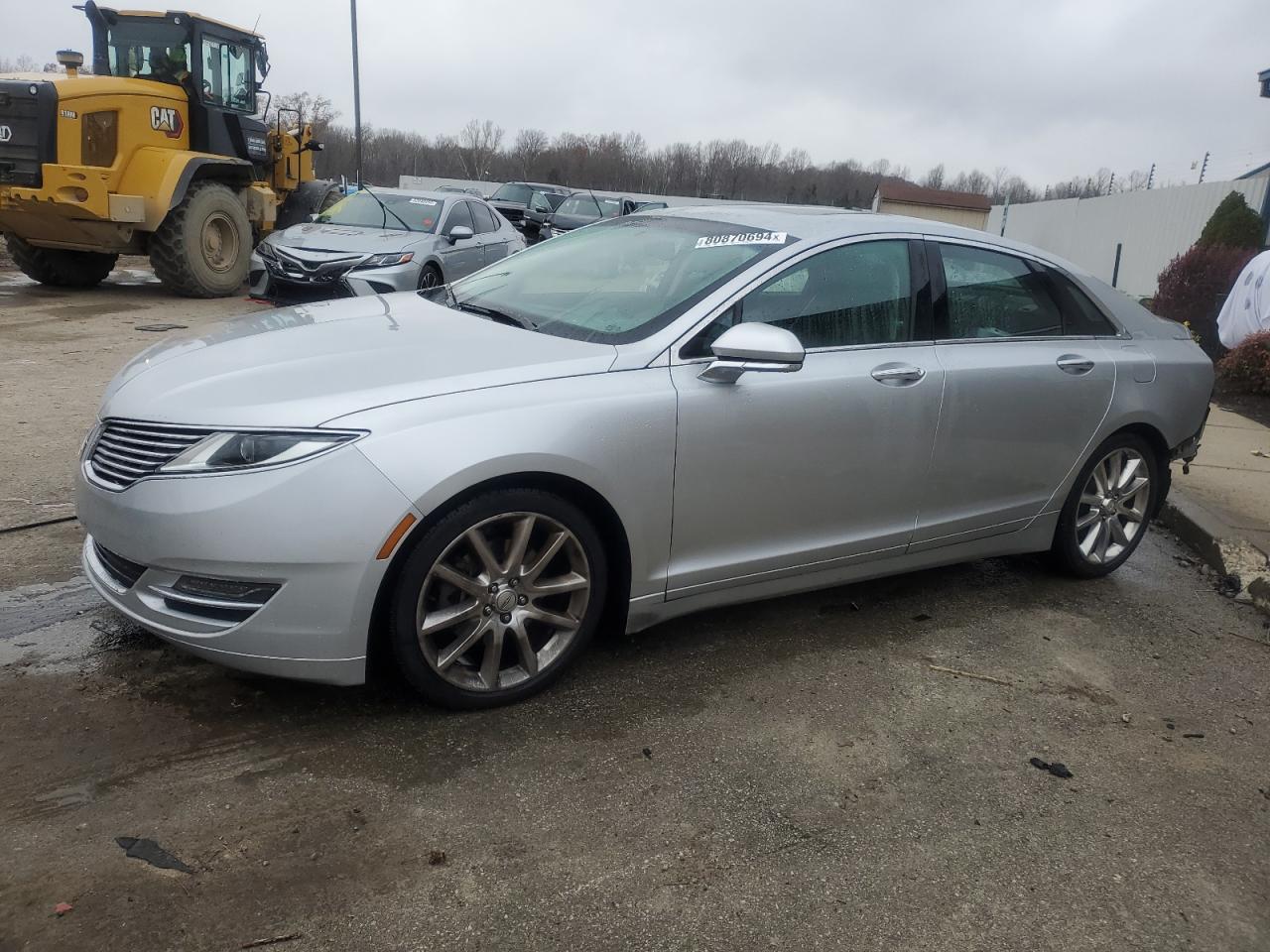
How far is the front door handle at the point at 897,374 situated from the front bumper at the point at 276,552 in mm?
1931

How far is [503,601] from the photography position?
3.11 metres

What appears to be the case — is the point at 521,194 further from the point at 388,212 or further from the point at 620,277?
the point at 620,277

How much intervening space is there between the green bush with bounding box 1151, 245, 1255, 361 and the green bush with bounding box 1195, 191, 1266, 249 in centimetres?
115

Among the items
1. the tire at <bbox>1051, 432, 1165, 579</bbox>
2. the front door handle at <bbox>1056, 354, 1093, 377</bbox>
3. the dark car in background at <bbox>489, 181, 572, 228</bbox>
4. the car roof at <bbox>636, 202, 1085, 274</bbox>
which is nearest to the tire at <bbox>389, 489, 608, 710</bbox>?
the car roof at <bbox>636, 202, 1085, 274</bbox>

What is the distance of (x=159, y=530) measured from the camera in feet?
9.14

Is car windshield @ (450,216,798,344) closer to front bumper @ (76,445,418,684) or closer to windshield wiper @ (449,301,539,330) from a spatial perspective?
windshield wiper @ (449,301,539,330)

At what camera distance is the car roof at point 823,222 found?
390 centimetres

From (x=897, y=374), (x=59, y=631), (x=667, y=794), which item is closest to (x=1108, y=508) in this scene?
(x=897, y=374)

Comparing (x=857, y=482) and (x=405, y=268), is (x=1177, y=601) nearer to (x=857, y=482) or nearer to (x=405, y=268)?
(x=857, y=482)

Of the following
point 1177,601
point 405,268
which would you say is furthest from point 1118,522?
point 405,268

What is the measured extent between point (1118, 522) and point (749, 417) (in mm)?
2470

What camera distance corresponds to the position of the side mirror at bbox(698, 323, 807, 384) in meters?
3.24

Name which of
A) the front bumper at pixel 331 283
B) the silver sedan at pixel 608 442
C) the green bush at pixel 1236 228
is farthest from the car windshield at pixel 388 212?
the green bush at pixel 1236 228

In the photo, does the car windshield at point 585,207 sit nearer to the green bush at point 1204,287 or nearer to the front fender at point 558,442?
the green bush at point 1204,287
